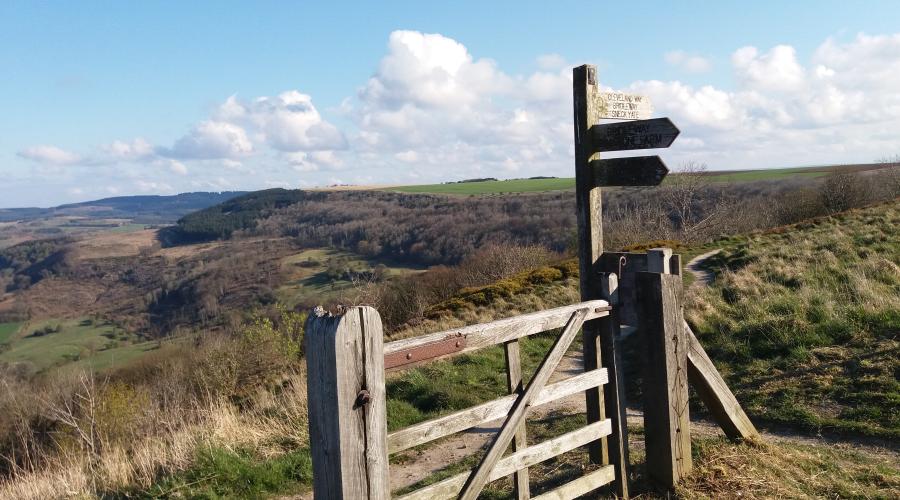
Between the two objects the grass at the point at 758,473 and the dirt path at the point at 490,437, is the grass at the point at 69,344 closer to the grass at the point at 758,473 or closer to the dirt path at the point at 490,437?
the dirt path at the point at 490,437

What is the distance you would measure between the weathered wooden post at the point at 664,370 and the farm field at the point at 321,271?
175 feet

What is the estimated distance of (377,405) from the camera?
9.89 feet

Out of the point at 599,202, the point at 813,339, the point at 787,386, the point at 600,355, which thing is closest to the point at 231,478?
the point at 600,355

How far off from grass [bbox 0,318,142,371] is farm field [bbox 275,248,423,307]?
15217mm

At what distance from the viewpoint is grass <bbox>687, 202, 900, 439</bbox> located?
6.80m

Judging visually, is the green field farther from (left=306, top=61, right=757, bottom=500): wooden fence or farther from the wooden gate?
the wooden gate

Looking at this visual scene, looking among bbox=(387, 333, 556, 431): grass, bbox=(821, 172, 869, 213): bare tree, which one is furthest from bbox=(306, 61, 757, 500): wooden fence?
bbox=(821, 172, 869, 213): bare tree

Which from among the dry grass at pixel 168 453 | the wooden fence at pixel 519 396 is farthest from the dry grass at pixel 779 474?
the dry grass at pixel 168 453

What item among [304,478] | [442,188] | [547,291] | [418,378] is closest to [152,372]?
[547,291]

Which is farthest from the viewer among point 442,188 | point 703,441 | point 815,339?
point 442,188

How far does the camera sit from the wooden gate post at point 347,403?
9.43 feet

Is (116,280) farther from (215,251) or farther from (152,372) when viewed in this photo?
(152,372)

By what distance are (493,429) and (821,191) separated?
36.5 m

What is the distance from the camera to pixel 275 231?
122750mm
